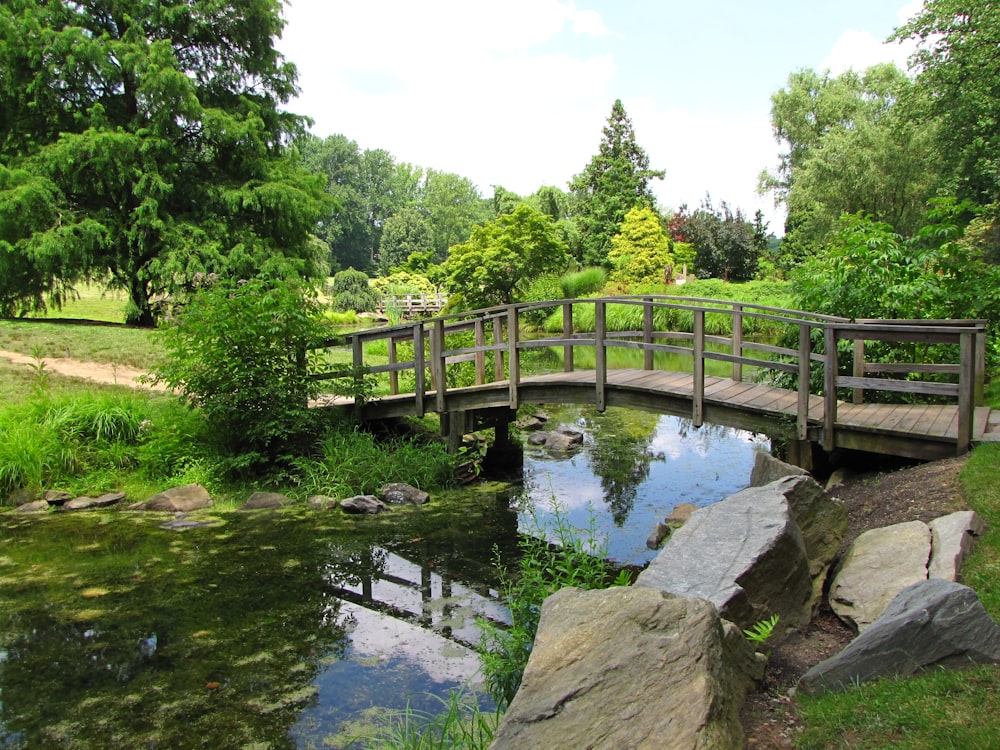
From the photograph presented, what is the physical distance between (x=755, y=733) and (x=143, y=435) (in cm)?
923

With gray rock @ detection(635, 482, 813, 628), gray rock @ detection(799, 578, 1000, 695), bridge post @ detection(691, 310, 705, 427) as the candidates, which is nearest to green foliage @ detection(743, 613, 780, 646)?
gray rock @ detection(635, 482, 813, 628)

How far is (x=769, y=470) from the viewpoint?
6723mm

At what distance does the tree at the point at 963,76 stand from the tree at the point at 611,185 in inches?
796

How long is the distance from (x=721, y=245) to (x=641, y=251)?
13.8ft

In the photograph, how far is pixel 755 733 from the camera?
3.44 metres

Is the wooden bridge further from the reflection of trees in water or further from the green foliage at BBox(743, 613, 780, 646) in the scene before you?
the green foliage at BBox(743, 613, 780, 646)

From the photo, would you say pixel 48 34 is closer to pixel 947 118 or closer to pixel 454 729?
pixel 454 729

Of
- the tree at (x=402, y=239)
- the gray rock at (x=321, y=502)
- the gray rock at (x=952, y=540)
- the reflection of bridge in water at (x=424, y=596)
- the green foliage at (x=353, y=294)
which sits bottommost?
the reflection of bridge in water at (x=424, y=596)

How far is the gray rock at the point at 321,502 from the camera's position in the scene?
941cm

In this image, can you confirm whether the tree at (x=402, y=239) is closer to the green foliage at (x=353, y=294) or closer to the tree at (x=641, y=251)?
the green foliage at (x=353, y=294)

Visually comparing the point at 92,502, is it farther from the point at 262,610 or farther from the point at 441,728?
the point at 441,728

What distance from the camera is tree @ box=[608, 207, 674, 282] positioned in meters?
34.4

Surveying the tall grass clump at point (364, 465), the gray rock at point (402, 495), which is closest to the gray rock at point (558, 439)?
the tall grass clump at point (364, 465)

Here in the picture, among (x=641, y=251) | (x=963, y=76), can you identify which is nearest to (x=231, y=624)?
(x=963, y=76)
